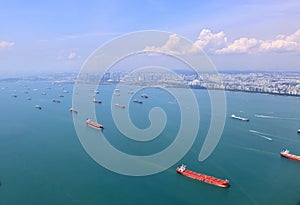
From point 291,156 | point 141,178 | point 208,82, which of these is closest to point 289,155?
point 291,156

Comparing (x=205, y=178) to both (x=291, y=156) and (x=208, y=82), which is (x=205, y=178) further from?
(x=208, y=82)

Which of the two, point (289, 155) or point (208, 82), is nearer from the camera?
point (289, 155)

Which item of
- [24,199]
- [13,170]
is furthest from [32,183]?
[13,170]

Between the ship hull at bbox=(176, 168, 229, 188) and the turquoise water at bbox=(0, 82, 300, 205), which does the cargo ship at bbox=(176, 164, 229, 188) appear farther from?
the turquoise water at bbox=(0, 82, 300, 205)

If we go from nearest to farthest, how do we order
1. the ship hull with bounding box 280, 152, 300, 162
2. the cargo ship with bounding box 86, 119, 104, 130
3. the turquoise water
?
the turquoise water
the ship hull with bounding box 280, 152, 300, 162
the cargo ship with bounding box 86, 119, 104, 130

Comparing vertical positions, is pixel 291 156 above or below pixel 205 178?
above

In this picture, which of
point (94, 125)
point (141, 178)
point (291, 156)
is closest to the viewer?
point (141, 178)

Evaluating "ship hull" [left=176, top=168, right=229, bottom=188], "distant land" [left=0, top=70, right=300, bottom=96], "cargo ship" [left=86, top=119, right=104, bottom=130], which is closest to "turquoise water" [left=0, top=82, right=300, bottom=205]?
"ship hull" [left=176, top=168, right=229, bottom=188]

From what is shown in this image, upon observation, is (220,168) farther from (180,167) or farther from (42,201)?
(42,201)
